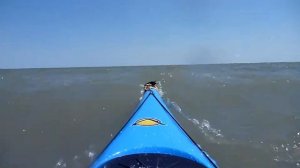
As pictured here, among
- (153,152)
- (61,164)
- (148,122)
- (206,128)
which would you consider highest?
(206,128)

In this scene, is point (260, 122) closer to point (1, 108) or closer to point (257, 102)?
point (257, 102)

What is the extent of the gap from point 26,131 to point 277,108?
28.7 ft

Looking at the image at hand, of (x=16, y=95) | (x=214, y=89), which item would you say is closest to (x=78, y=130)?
(x=16, y=95)

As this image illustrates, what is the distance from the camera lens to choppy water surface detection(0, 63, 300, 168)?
7.12m

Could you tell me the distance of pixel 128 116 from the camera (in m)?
9.84

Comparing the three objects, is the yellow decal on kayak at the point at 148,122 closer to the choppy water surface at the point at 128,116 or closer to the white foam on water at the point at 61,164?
the choppy water surface at the point at 128,116

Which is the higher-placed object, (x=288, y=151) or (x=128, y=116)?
(x=128, y=116)

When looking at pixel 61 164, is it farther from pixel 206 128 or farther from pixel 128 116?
pixel 206 128

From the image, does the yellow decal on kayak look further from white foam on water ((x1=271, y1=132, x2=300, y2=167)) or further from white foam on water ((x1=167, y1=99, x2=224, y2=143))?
white foam on water ((x1=271, y1=132, x2=300, y2=167))

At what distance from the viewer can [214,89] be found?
14.3 metres

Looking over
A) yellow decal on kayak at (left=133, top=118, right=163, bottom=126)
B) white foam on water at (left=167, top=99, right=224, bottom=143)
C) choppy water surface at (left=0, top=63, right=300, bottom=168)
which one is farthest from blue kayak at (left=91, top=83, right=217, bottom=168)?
white foam on water at (left=167, top=99, right=224, bottom=143)

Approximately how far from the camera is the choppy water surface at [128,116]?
7.12 m

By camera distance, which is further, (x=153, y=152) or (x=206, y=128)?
(x=206, y=128)

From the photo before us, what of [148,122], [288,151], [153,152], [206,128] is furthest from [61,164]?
[288,151]
